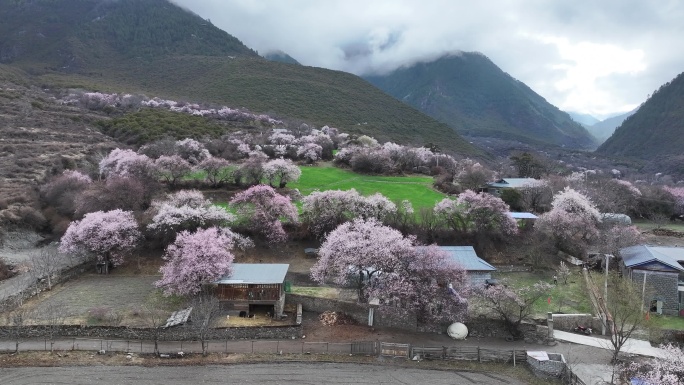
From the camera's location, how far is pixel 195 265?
100ft

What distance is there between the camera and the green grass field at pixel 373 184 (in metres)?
53.8

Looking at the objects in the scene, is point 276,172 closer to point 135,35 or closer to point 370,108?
point 370,108

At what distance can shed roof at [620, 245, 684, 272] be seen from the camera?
1244 inches

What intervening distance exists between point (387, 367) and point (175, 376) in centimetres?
1110

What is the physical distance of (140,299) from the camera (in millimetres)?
31844

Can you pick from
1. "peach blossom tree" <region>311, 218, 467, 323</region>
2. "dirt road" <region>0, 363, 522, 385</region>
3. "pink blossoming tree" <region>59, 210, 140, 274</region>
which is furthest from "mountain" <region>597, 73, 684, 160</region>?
"pink blossoming tree" <region>59, 210, 140, 274</region>

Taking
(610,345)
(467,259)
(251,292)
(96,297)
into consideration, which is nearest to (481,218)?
(467,259)

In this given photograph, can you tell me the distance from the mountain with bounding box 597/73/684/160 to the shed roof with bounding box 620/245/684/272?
107m

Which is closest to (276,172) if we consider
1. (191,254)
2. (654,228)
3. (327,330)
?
(191,254)

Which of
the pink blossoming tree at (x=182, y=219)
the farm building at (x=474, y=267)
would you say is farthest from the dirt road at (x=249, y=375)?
the pink blossoming tree at (x=182, y=219)

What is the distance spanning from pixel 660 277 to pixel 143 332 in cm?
3478

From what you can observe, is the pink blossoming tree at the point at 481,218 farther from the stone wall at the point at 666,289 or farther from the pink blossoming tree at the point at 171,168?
the pink blossoming tree at the point at 171,168

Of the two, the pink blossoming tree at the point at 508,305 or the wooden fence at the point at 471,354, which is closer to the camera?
the wooden fence at the point at 471,354

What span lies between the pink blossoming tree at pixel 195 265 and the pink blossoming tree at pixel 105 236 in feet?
21.8
